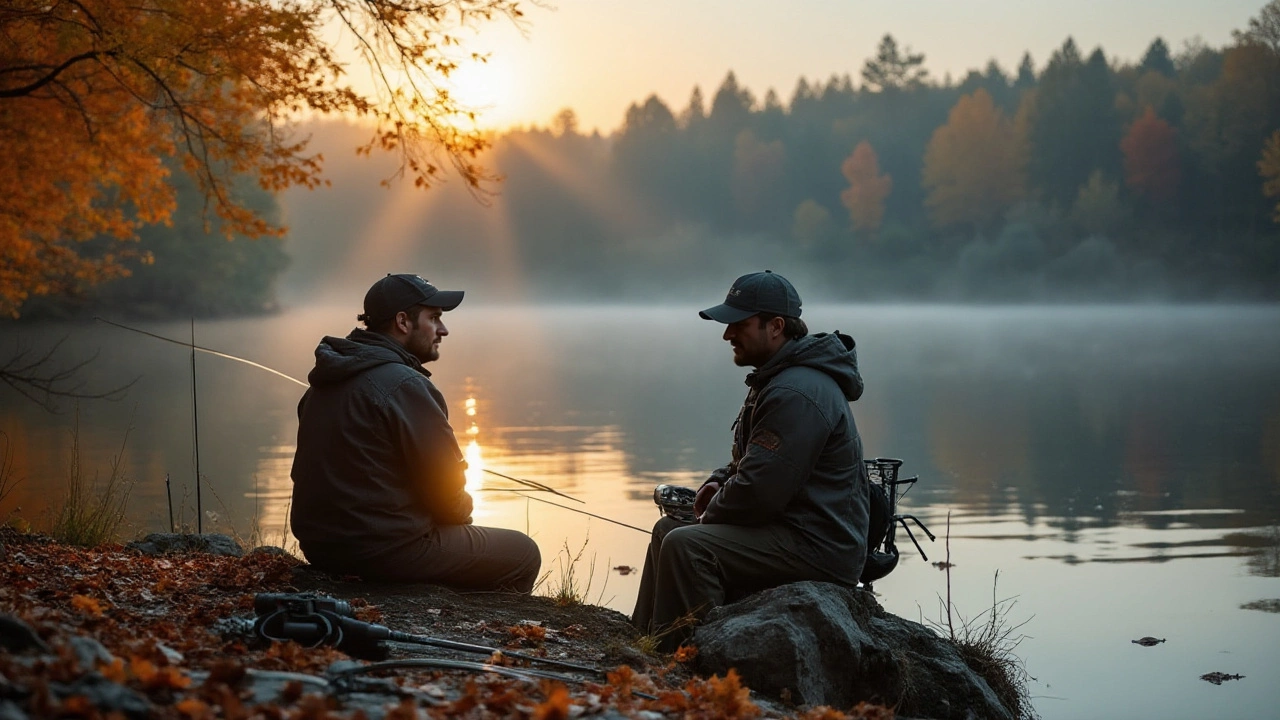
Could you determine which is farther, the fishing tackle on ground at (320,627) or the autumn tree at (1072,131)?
the autumn tree at (1072,131)

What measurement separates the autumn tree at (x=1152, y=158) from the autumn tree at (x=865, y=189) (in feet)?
59.1

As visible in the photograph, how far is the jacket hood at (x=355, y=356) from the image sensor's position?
5.61m

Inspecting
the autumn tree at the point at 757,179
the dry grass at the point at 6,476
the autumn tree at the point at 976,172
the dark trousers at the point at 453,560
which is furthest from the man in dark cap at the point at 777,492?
the autumn tree at the point at 757,179

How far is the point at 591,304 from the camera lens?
105 metres

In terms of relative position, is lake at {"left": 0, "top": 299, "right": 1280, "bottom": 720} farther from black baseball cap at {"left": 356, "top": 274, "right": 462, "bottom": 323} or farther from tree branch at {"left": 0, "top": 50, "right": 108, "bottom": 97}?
tree branch at {"left": 0, "top": 50, "right": 108, "bottom": 97}

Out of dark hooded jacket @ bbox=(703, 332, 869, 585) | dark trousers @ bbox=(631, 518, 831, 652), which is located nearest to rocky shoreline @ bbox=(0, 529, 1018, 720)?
dark trousers @ bbox=(631, 518, 831, 652)

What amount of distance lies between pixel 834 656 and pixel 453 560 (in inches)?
71.3

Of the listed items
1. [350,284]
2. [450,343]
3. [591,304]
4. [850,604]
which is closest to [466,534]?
[850,604]

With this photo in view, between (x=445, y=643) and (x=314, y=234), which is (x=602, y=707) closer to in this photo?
(x=445, y=643)

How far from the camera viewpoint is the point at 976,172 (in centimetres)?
8438

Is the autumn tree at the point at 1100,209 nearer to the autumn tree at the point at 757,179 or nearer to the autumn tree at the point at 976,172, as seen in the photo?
the autumn tree at the point at 976,172

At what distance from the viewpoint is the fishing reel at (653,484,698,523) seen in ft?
20.7

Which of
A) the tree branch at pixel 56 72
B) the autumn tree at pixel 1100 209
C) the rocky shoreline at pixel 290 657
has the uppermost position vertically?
the autumn tree at pixel 1100 209

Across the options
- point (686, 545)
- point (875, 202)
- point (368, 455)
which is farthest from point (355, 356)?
point (875, 202)
